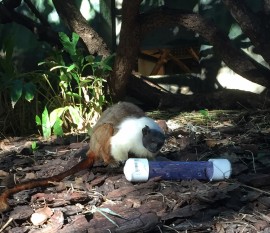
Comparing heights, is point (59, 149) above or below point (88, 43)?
below

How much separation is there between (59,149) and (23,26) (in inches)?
124

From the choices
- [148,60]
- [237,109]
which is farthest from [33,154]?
[148,60]

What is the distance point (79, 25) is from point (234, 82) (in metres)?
2.60

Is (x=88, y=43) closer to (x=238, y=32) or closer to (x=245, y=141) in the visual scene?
(x=238, y=32)

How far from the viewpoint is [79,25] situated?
7.02 metres

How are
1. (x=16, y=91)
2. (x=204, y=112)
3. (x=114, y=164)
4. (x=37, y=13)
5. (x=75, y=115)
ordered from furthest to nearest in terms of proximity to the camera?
(x=37, y=13) < (x=204, y=112) < (x=75, y=115) < (x=16, y=91) < (x=114, y=164)

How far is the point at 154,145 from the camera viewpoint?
4652 millimetres

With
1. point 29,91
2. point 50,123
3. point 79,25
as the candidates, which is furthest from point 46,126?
point 79,25

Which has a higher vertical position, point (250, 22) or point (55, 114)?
point (250, 22)

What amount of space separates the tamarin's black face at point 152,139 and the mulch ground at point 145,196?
0.33 metres

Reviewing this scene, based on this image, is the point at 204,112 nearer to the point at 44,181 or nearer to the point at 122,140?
the point at 122,140

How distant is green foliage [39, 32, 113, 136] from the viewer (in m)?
6.38

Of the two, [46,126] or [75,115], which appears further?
[75,115]

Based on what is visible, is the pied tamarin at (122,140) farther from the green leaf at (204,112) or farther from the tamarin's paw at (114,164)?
the green leaf at (204,112)
